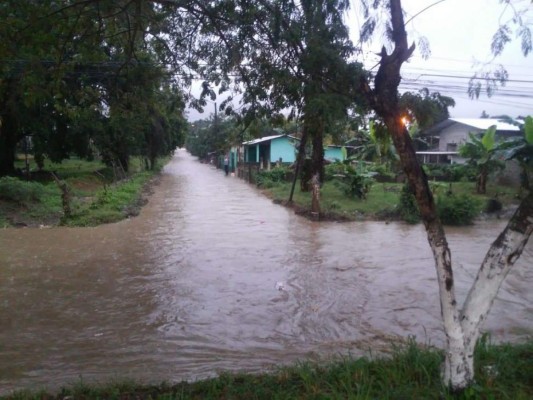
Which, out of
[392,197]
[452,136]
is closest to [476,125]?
[452,136]

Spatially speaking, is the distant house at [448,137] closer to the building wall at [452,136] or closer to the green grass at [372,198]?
the building wall at [452,136]

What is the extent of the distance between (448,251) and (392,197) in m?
17.9

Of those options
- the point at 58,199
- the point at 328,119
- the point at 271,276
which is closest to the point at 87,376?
the point at 328,119

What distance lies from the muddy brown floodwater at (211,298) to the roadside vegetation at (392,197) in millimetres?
1546

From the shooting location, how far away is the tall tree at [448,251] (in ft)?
13.2

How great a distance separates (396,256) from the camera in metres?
12.6

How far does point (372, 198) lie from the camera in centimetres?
2159

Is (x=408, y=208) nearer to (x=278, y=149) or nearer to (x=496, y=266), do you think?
(x=496, y=266)

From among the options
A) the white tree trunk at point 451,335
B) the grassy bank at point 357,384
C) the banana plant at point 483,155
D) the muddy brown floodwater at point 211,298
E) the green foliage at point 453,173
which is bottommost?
the muddy brown floodwater at point 211,298

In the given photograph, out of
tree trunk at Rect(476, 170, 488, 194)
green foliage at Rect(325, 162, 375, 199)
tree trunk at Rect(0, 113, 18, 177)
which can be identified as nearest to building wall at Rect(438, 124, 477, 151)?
tree trunk at Rect(476, 170, 488, 194)

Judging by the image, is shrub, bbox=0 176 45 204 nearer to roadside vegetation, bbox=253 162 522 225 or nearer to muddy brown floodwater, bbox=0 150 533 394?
muddy brown floodwater, bbox=0 150 533 394

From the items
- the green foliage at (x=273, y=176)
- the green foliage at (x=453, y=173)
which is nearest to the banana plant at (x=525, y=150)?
the green foliage at (x=453, y=173)

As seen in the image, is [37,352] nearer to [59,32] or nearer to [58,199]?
[59,32]

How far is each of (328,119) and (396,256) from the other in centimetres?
746
